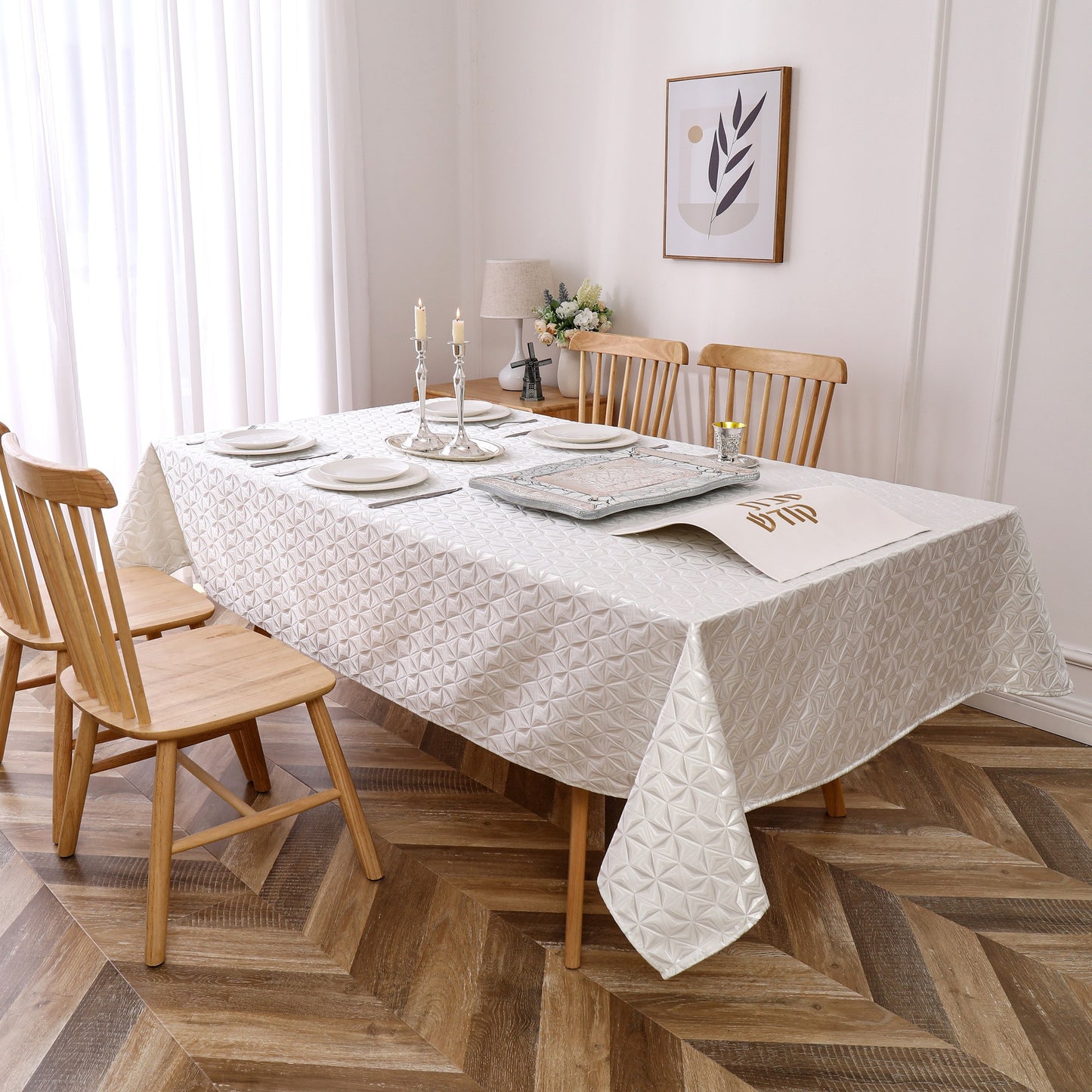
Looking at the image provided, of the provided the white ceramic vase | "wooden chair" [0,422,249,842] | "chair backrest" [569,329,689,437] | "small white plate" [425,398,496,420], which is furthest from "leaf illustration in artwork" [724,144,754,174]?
"wooden chair" [0,422,249,842]

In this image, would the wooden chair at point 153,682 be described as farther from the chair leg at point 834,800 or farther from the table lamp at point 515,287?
the table lamp at point 515,287

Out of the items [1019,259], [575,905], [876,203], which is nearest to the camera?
[575,905]

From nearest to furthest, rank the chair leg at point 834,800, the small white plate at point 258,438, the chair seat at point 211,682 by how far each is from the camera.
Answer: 1. the chair seat at point 211,682
2. the chair leg at point 834,800
3. the small white plate at point 258,438

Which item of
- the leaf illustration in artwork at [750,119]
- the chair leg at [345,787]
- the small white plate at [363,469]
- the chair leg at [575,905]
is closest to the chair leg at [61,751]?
the chair leg at [345,787]

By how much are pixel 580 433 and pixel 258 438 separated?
29.6 inches

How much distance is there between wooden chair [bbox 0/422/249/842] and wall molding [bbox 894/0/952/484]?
1.88 m

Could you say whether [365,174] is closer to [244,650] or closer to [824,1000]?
[244,650]

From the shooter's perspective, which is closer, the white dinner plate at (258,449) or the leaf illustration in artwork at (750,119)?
the white dinner plate at (258,449)

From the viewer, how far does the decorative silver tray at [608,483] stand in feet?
6.00

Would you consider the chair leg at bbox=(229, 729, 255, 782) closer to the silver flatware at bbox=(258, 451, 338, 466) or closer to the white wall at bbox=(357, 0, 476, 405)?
the silver flatware at bbox=(258, 451, 338, 466)

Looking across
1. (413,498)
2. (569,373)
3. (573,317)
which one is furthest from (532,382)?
(413,498)

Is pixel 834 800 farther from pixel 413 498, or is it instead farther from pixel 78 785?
pixel 78 785

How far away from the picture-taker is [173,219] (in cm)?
340

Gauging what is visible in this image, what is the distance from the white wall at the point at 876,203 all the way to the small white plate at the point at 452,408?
3.15 ft
